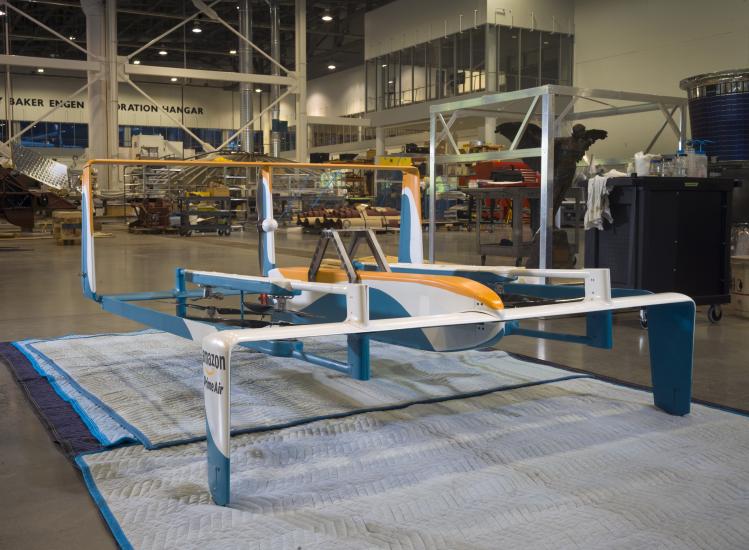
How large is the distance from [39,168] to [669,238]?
15056 millimetres

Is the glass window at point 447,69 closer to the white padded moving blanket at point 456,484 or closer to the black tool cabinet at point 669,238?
the black tool cabinet at point 669,238

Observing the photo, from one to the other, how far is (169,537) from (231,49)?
35761 millimetres

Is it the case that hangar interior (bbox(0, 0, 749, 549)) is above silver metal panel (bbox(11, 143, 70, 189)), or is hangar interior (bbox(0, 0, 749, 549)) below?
below

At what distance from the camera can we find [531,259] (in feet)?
26.5

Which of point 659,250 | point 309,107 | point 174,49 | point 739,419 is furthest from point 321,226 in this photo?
point 309,107

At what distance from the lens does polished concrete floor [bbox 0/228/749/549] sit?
231 centimetres

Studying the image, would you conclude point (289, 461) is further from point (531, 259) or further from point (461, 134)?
point (461, 134)

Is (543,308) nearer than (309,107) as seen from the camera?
Yes

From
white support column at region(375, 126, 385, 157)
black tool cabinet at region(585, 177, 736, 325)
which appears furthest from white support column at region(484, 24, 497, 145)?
black tool cabinet at region(585, 177, 736, 325)

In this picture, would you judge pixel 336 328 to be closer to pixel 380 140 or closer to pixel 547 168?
pixel 547 168

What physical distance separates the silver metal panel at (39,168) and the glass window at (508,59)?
13.9 metres

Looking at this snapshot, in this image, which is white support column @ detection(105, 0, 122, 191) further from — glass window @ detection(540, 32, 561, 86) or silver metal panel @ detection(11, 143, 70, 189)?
glass window @ detection(540, 32, 561, 86)

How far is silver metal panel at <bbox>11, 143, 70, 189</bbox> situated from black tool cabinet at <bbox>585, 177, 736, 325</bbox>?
14.1 meters

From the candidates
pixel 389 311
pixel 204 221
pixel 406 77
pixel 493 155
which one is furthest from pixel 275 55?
pixel 389 311
